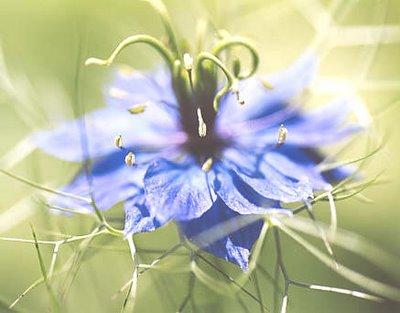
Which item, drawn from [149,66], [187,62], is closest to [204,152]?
[187,62]

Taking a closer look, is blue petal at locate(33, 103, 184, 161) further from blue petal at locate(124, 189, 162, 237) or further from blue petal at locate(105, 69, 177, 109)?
blue petal at locate(124, 189, 162, 237)

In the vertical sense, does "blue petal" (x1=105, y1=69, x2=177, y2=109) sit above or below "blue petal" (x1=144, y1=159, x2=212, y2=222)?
above

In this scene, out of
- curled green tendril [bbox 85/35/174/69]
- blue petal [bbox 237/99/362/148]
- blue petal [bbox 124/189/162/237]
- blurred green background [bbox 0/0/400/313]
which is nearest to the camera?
blue petal [bbox 124/189/162/237]

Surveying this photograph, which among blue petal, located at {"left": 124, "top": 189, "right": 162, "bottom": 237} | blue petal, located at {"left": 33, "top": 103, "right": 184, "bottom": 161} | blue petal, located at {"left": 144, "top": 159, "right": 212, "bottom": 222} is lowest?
blue petal, located at {"left": 124, "top": 189, "right": 162, "bottom": 237}

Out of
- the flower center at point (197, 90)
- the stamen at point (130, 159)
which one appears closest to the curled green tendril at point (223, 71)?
the flower center at point (197, 90)

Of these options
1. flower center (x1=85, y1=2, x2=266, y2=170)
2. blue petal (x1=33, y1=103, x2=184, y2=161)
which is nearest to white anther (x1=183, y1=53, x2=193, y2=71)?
flower center (x1=85, y1=2, x2=266, y2=170)

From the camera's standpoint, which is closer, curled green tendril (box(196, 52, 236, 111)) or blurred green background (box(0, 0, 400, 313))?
curled green tendril (box(196, 52, 236, 111))

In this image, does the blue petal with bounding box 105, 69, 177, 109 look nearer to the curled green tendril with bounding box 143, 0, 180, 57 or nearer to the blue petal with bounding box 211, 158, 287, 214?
the curled green tendril with bounding box 143, 0, 180, 57

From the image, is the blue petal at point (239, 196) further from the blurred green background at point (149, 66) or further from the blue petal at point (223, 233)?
the blurred green background at point (149, 66)

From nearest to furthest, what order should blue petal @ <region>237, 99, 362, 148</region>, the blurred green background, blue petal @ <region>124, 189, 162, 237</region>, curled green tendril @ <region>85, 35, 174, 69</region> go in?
blue petal @ <region>124, 189, 162, 237</region>
curled green tendril @ <region>85, 35, 174, 69</region>
blue petal @ <region>237, 99, 362, 148</region>
the blurred green background

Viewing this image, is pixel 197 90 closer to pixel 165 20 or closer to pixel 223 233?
pixel 165 20
